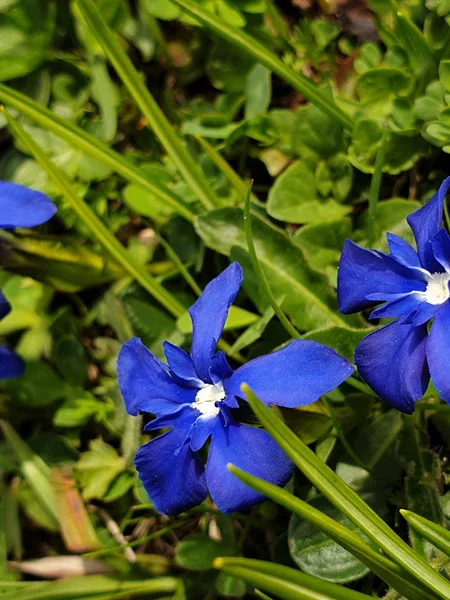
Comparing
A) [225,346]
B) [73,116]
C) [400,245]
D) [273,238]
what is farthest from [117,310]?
[400,245]

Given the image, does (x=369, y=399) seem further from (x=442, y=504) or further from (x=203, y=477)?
(x=203, y=477)

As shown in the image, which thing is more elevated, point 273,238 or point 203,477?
point 273,238

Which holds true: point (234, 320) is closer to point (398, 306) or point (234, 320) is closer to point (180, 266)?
point (180, 266)

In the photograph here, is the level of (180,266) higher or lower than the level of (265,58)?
lower

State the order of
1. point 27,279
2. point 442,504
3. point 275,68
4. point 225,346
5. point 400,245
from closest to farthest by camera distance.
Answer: point 400,245 < point 442,504 < point 275,68 < point 225,346 < point 27,279

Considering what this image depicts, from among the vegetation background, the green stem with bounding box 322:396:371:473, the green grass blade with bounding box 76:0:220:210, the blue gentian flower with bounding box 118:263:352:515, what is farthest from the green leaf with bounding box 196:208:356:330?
the blue gentian flower with bounding box 118:263:352:515

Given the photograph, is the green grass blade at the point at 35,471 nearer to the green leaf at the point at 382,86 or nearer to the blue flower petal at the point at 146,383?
the blue flower petal at the point at 146,383

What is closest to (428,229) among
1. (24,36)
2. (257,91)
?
(257,91)
